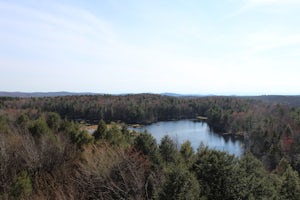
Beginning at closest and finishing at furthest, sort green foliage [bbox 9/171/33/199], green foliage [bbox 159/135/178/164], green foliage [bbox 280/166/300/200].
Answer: green foliage [bbox 9/171/33/199], green foliage [bbox 280/166/300/200], green foliage [bbox 159/135/178/164]

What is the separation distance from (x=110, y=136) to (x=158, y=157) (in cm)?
808

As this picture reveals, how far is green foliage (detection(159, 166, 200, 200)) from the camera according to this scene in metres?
8.77

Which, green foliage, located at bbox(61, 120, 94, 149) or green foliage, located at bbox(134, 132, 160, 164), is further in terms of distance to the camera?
green foliage, located at bbox(61, 120, 94, 149)

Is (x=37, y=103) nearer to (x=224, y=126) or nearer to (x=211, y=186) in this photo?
(x=224, y=126)

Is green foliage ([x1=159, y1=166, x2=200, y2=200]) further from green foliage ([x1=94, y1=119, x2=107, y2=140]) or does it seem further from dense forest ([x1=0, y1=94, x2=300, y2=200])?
green foliage ([x1=94, y1=119, x2=107, y2=140])

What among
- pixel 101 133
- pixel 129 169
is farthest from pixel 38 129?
pixel 129 169


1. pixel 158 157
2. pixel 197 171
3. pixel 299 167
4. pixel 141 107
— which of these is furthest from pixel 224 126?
pixel 197 171

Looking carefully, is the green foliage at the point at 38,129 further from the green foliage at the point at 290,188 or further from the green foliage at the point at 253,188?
the green foliage at the point at 290,188

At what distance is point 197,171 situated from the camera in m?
12.0

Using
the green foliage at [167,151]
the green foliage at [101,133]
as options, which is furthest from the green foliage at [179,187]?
the green foliage at [101,133]

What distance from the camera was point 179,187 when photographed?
8906 millimetres

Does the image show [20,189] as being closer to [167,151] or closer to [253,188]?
[167,151]

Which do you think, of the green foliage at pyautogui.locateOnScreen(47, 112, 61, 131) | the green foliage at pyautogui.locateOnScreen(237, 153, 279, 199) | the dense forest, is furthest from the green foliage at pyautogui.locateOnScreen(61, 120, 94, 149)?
the green foliage at pyautogui.locateOnScreen(237, 153, 279, 199)

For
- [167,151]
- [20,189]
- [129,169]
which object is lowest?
[20,189]
